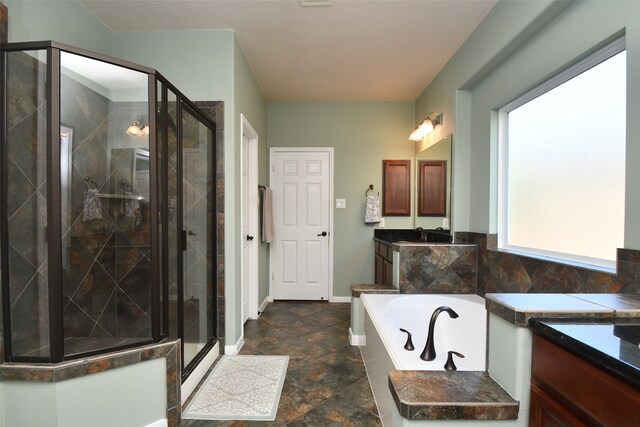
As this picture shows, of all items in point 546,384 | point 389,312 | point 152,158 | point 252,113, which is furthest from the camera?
point 252,113

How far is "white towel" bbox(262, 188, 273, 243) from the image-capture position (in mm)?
3475

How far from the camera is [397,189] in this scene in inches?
148

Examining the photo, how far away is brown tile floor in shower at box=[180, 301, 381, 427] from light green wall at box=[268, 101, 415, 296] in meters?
0.69

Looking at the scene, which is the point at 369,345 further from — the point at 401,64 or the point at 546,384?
the point at 401,64

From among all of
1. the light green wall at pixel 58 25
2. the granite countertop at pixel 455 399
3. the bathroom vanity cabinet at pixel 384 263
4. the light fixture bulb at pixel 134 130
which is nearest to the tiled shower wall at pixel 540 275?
the bathroom vanity cabinet at pixel 384 263

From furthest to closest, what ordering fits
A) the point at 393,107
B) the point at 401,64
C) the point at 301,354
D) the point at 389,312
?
the point at 393,107, the point at 401,64, the point at 301,354, the point at 389,312

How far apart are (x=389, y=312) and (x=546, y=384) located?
1.33 meters

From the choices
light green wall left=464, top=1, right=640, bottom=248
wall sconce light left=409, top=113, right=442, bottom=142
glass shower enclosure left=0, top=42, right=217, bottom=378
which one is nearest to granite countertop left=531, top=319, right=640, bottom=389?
light green wall left=464, top=1, right=640, bottom=248

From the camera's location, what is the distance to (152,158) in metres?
1.70

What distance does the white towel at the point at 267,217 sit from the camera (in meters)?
3.47

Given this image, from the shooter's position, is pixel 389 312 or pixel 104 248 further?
pixel 389 312

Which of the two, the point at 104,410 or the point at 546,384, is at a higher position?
the point at 546,384

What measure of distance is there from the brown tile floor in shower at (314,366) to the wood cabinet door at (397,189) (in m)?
1.40

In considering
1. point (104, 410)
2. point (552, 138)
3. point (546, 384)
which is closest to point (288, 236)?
point (104, 410)
